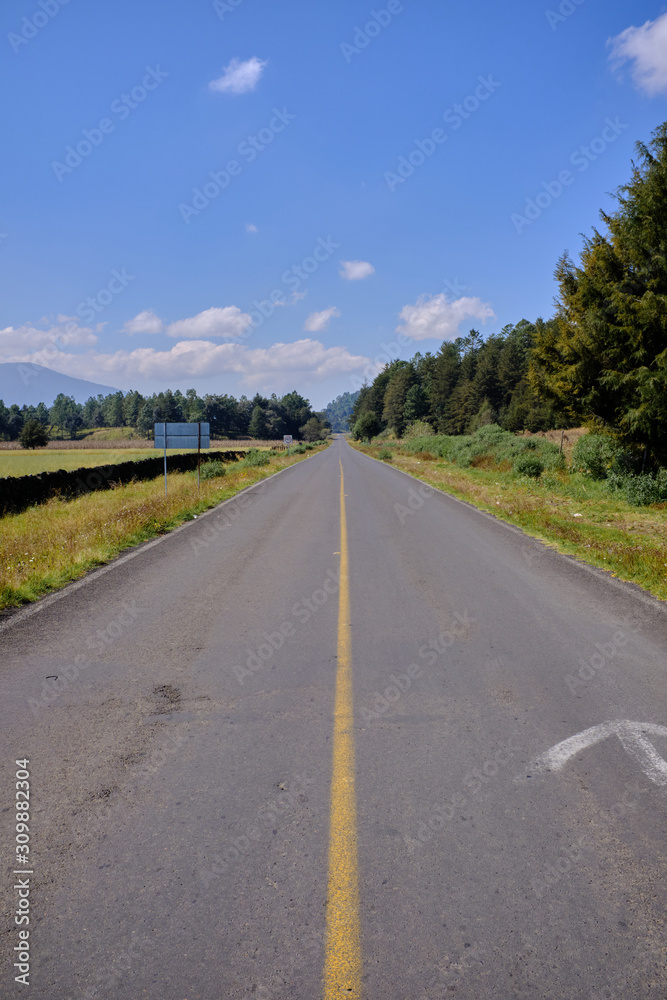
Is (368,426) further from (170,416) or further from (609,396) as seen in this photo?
(609,396)

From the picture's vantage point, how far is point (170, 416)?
5133 inches

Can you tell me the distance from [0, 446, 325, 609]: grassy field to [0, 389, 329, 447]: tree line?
11342 cm

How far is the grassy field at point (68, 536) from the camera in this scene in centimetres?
814

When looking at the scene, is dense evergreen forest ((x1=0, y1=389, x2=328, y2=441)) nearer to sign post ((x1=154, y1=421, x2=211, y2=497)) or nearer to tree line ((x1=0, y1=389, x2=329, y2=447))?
tree line ((x1=0, y1=389, x2=329, y2=447))

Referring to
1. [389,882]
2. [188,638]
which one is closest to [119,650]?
[188,638]

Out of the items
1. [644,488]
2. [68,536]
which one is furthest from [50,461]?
[644,488]

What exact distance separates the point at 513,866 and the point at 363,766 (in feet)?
3.76

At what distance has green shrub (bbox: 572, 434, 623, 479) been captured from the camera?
19.8 meters

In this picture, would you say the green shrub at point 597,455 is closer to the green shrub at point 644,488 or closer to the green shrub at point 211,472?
the green shrub at point 644,488

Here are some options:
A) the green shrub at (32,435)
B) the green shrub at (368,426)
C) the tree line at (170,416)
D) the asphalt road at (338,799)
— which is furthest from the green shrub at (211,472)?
the tree line at (170,416)

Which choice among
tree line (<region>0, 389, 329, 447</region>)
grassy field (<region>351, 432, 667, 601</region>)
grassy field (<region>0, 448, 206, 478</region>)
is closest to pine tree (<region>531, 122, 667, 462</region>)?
grassy field (<region>351, 432, 667, 601</region>)

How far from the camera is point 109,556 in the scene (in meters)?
10.2

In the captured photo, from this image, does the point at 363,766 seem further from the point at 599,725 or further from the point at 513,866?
the point at 599,725

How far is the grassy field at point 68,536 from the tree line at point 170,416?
372ft
